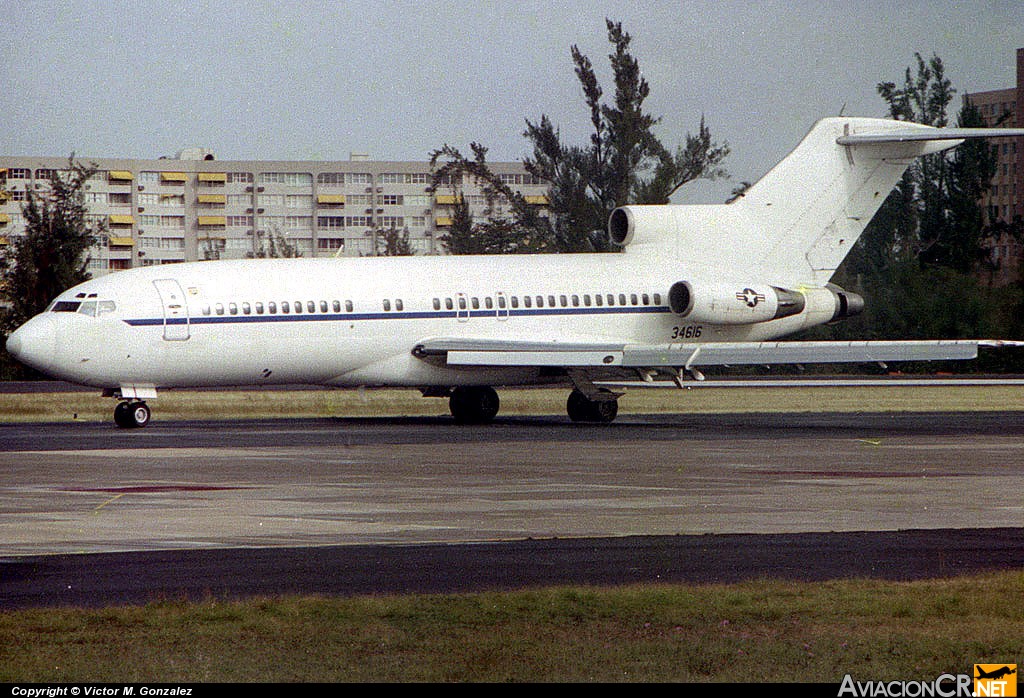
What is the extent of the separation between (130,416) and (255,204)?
Answer: 160 meters

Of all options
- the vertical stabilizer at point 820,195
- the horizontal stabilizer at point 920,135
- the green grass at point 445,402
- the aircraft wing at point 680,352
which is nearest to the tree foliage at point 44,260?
the green grass at point 445,402

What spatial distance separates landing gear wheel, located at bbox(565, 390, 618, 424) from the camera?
3594 cm

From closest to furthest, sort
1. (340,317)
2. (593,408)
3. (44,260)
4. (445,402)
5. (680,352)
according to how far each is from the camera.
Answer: (680,352)
(340,317)
(593,408)
(445,402)
(44,260)

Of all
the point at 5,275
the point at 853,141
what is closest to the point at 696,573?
the point at 853,141

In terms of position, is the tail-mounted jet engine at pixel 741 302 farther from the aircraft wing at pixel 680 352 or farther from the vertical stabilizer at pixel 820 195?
the aircraft wing at pixel 680 352

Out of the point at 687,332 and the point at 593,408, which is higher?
the point at 687,332

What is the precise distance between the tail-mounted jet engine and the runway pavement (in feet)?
24.8

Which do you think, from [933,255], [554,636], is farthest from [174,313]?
[933,255]

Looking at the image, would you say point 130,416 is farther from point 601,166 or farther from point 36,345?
point 601,166

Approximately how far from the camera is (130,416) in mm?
33188

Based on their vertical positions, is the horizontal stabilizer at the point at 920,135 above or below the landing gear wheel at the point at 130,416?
above

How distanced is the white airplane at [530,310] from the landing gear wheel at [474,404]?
4 centimetres

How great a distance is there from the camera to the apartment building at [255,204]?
18738cm

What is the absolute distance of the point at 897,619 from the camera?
10648mm
